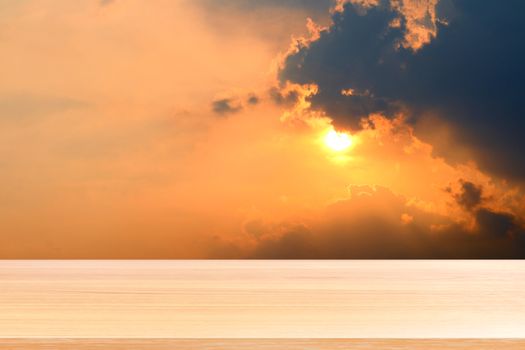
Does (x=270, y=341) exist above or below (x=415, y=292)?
below

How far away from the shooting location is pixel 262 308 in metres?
4.44

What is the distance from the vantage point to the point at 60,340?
304 centimetres

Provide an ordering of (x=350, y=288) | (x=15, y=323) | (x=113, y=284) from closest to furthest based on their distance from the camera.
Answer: (x=15, y=323)
(x=350, y=288)
(x=113, y=284)

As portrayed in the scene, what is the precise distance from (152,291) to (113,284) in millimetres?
937

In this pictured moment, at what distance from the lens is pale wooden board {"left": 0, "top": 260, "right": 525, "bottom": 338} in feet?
11.5

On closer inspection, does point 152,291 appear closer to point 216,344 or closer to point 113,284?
point 113,284

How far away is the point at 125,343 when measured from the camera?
2984mm

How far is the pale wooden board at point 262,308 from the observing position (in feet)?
11.5

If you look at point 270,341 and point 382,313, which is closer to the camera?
point 270,341

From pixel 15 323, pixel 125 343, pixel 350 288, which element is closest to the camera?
pixel 125 343

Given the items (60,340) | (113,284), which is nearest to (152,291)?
(113,284)

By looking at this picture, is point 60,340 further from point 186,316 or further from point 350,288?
point 350,288

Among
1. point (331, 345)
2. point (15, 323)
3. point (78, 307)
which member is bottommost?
point (331, 345)

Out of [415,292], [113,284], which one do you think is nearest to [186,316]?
[415,292]
